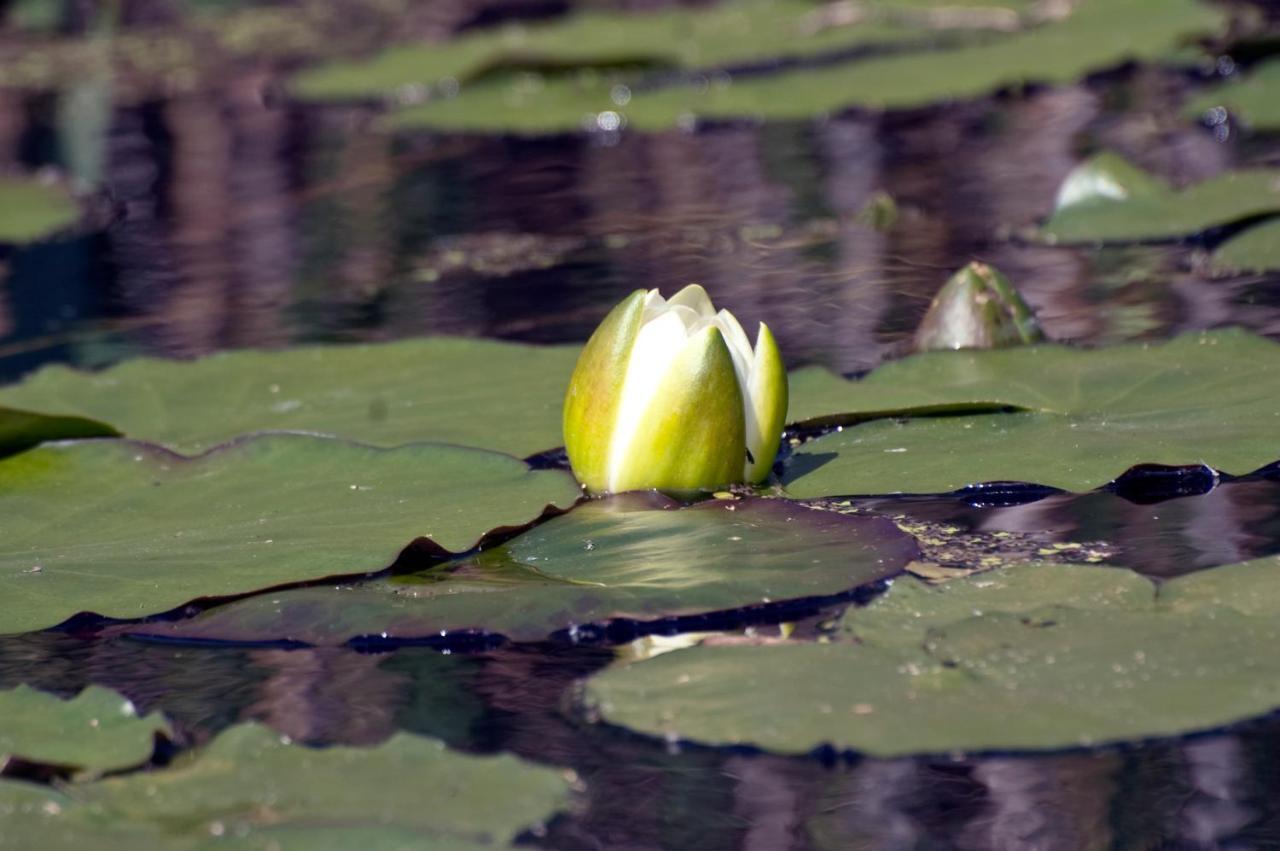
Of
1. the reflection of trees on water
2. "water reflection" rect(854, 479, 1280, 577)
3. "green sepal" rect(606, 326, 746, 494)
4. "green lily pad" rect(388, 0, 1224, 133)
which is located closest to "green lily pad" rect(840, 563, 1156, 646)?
"water reflection" rect(854, 479, 1280, 577)

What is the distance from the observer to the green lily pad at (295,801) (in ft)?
3.83

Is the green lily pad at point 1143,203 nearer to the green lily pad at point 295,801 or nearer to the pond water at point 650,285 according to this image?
the pond water at point 650,285

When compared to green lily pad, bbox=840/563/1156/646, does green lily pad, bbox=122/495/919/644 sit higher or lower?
higher

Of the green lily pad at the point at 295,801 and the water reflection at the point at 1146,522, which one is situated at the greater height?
the water reflection at the point at 1146,522

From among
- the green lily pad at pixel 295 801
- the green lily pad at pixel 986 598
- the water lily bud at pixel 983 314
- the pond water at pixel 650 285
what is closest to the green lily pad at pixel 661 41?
the pond water at pixel 650 285

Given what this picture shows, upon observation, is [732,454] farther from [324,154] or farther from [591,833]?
[324,154]

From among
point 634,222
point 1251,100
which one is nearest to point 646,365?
point 634,222

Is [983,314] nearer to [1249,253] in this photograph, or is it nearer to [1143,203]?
[1249,253]

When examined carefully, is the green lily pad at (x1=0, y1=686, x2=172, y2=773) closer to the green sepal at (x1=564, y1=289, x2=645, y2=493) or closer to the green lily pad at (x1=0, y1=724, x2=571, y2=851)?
the green lily pad at (x1=0, y1=724, x2=571, y2=851)

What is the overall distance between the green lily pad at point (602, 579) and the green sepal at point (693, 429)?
0.26 feet

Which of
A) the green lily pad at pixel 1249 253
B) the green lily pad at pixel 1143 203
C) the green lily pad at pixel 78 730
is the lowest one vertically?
the green lily pad at pixel 78 730

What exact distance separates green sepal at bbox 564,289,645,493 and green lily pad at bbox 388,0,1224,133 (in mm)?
3100

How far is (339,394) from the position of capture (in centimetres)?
239

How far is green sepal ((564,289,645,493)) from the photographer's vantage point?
6.13 feet
